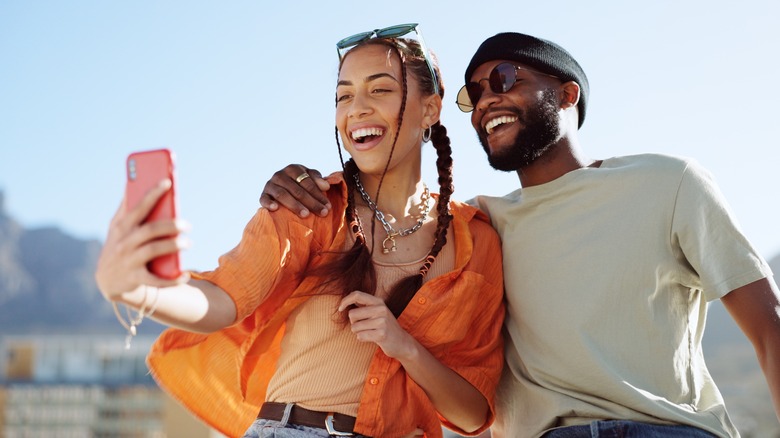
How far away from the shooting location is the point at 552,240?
3.75 m

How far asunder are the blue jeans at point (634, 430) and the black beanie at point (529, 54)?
181cm

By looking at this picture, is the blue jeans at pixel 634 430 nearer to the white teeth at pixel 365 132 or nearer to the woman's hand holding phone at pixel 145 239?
the white teeth at pixel 365 132

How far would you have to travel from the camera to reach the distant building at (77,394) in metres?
44.7

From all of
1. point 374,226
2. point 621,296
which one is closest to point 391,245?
point 374,226

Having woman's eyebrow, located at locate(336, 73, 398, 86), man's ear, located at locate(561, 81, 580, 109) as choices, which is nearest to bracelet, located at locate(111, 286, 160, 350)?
woman's eyebrow, located at locate(336, 73, 398, 86)

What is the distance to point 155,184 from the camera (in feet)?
6.83

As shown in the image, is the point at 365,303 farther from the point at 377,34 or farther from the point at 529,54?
the point at 529,54

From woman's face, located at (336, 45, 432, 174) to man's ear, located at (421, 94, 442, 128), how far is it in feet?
0.63

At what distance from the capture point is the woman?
10.5 feet

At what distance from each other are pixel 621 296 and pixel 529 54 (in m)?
1.33

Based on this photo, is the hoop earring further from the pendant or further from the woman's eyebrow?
the pendant

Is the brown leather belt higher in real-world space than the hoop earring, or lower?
lower

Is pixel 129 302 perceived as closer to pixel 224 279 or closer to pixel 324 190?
pixel 224 279

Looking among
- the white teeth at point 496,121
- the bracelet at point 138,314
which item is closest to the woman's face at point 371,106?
the white teeth at point 496,121
